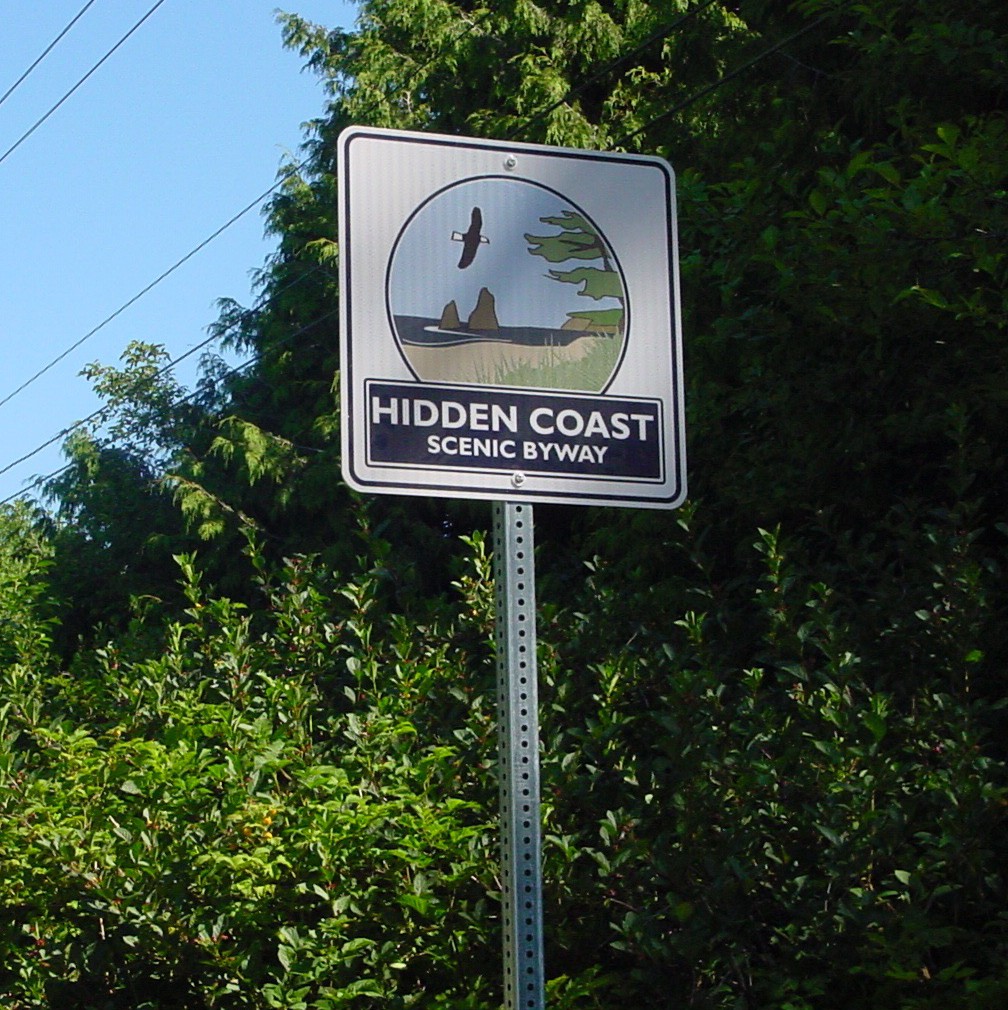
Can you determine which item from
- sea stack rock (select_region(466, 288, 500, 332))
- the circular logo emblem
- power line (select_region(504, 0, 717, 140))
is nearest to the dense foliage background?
power line (select_region(504, 0, 717, 140))

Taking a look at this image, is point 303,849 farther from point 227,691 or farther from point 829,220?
point 829,220

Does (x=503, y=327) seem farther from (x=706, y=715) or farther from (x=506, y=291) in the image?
(x=706, y=715)

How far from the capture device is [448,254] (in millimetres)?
2344

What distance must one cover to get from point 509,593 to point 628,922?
281 cm

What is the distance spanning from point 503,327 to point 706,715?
3321mm

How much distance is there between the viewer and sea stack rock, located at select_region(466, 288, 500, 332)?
2.31 metres

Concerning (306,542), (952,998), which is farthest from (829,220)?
(306,542)

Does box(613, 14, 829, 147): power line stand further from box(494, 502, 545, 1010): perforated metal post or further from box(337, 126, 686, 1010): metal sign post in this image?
box(494, 502, 545, 1010): perforated metal post

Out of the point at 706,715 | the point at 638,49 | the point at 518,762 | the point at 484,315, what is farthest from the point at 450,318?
the point at 638,49

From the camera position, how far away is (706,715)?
539 cm

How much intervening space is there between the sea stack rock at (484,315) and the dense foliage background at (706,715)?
2892mm

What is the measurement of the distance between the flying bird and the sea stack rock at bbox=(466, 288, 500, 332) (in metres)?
0.06

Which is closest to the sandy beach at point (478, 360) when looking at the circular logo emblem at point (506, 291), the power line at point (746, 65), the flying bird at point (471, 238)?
the circular logo emblem at point (506, 291)

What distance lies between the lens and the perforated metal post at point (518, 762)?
214 centimetres
